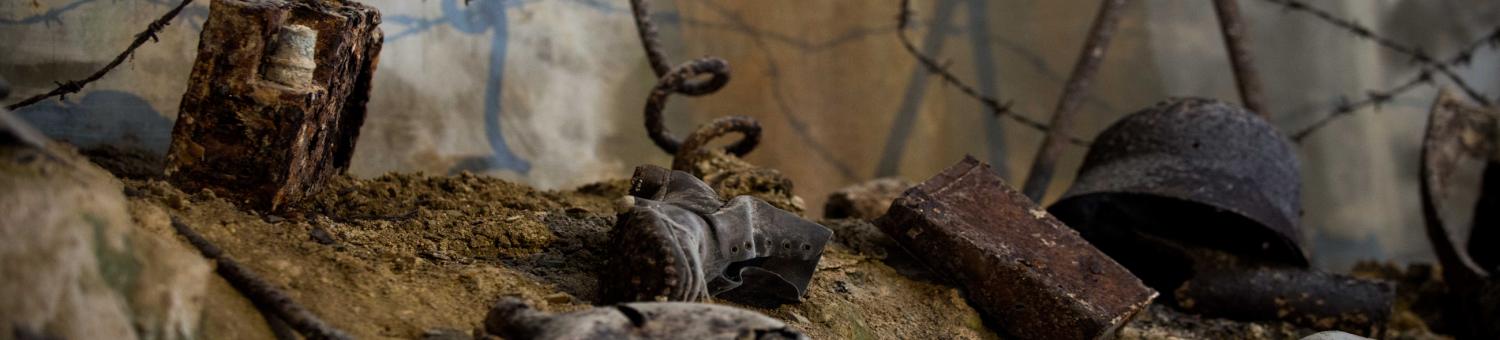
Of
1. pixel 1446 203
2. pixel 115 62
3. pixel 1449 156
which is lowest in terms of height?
pixel 115 62

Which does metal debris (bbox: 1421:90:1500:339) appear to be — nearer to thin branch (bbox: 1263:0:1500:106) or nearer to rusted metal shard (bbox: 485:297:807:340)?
thin branch (bbox: 1263:0:1500:106)

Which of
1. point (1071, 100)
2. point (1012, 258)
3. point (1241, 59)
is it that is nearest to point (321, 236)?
point (1012, 258)

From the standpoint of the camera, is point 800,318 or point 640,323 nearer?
point 640,323

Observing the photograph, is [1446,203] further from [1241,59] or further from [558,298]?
[558,298]

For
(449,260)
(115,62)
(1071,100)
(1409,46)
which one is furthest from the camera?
(1409,46)

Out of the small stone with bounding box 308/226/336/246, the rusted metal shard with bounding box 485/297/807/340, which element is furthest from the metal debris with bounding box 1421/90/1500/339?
the small stone with bounding box 308/226/336/246

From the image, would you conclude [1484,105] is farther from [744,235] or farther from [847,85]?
[744,235]

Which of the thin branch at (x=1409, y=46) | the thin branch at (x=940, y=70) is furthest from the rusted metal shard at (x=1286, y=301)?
the thin branch at (x=1409, y=46)
